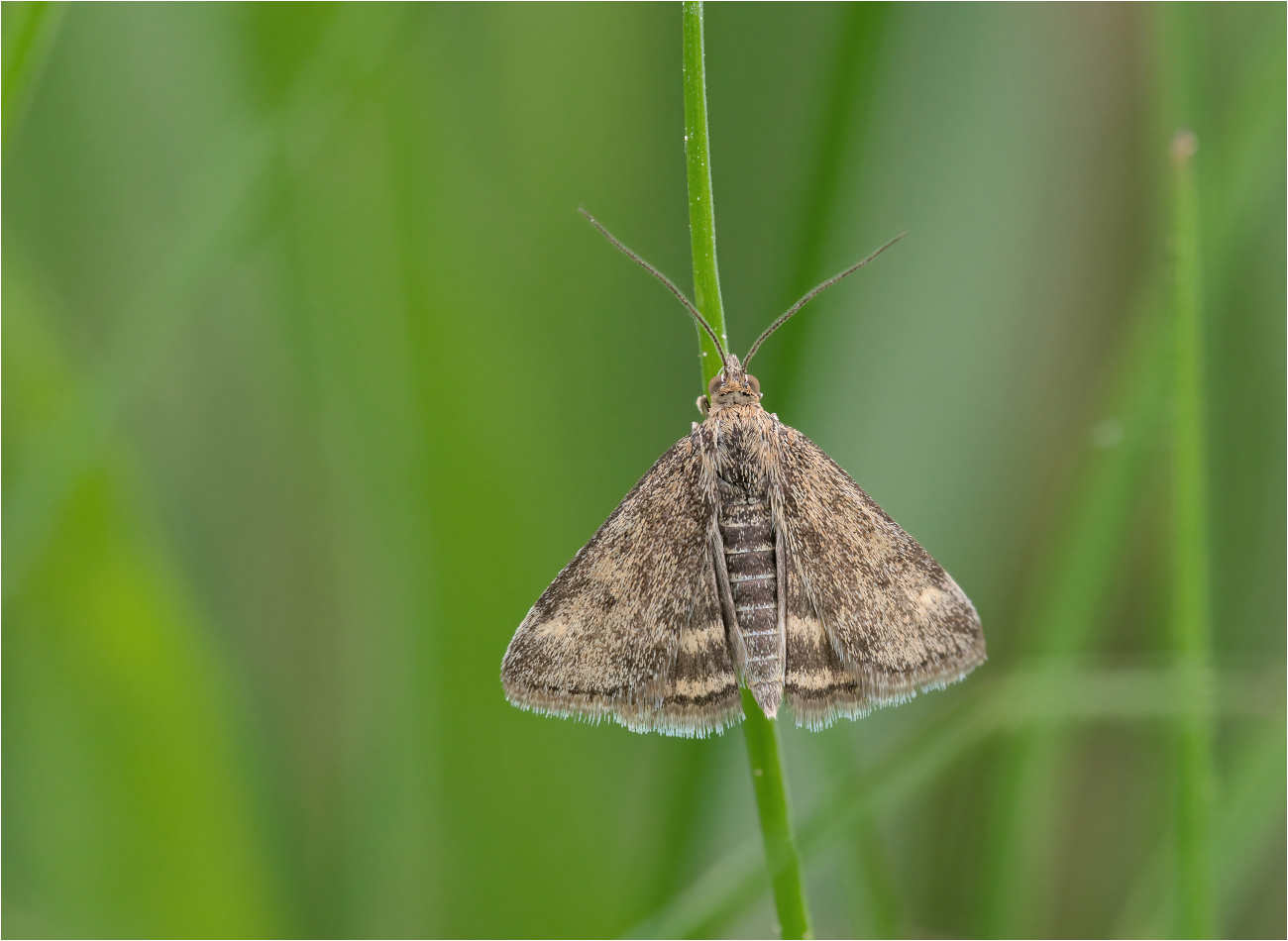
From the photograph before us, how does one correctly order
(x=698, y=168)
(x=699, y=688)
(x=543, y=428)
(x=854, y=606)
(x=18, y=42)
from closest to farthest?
(x=698, y=168), (x=18, y=42), (x=699, y=688), (x=854, y=606), (x=543, y=428)

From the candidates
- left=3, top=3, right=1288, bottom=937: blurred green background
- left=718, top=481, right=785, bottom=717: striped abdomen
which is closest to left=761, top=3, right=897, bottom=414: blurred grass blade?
left=3, top=3, right=1288, bottom=937: blurred green background

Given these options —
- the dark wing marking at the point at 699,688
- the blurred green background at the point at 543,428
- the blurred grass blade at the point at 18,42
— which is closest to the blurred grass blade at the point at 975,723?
the blurred green background at the point at 543,428

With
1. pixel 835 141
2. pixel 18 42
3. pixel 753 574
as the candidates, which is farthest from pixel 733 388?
pixel 18 42

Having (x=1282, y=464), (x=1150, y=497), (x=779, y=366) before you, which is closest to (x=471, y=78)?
(x=779, y=366)

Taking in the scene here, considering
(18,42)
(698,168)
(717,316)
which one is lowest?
(717,316)

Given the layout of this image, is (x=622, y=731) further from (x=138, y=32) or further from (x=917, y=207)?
(x=138, y=32)

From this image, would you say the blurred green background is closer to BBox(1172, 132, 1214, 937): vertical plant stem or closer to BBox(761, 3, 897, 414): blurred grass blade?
BBox(761, 3, 897, 414): blurred grass blade

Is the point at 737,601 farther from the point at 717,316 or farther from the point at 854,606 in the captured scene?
the point at 717,316
